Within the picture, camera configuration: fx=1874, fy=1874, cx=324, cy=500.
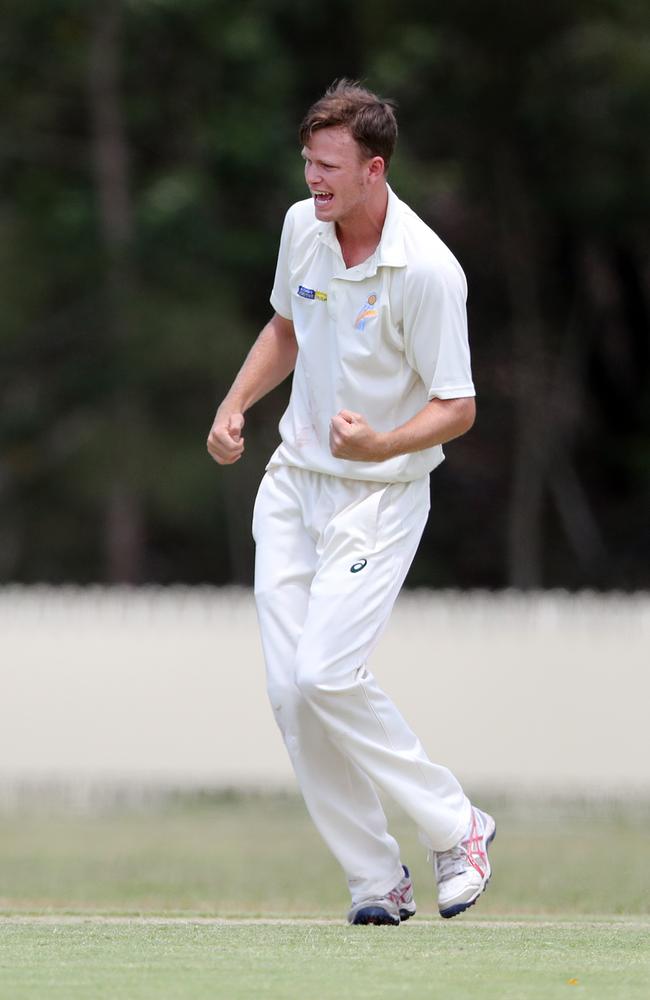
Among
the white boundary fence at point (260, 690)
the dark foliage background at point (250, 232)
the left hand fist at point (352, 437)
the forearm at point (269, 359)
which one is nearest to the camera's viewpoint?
the left hand fist at point (352, 437)

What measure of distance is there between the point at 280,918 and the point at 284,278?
1.76 m

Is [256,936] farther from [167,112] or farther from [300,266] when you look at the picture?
[167,112]

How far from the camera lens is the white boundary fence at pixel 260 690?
487 inches

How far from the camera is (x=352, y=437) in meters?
4.61

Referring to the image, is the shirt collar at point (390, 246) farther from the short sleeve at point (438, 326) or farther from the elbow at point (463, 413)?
the elbow at point (463, 413)

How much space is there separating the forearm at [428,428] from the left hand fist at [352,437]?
0.17 feet

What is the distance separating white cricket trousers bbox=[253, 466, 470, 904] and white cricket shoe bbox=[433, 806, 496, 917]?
0.12 ft

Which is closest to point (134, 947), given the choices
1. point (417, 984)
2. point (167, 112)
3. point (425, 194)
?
point (417, 984)

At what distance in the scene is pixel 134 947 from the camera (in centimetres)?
410

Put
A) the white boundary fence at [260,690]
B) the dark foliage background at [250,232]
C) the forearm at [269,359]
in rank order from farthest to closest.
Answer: the dark foliage background at [250,232] < the white boundary fence at [260,690] < the forearm at [269,359]

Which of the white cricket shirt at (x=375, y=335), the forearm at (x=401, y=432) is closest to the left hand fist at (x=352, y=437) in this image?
the forearm at (x=401, y=432)

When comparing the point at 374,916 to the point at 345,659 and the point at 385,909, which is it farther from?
the point at 345,659

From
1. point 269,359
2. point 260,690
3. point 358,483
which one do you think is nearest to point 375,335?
point 358,483

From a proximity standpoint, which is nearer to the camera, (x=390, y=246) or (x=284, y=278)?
(x=390, y=246)
